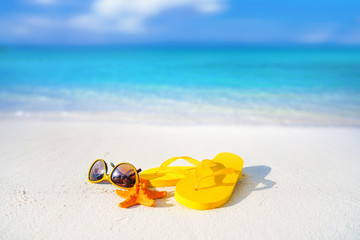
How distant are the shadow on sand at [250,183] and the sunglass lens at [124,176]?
2.75 ft

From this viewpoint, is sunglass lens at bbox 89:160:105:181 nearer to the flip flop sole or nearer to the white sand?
the white sand

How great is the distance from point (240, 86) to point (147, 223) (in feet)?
27.4

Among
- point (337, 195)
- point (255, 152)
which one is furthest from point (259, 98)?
point (337, 195)

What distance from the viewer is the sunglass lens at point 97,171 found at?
2.55 m

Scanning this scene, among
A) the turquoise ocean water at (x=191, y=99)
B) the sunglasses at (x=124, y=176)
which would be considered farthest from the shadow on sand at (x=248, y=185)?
the turquoise ocean water at (x=191, y=99)

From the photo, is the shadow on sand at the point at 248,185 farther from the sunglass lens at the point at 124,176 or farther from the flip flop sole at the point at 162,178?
the sunglass lens at the point at 124,176

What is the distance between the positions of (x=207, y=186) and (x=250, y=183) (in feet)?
1.76

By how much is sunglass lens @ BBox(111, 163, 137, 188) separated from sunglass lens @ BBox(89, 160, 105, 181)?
0.52ft

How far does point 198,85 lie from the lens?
10.1 meters

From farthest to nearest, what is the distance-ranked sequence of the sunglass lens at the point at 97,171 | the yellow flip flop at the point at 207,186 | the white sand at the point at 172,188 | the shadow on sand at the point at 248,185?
the sunglass lens at the point at 97,171 → the shadow on sand at the point at 248,185 → the yellow flip flop at the point at 207,186 → the white sand at the point at 172,188

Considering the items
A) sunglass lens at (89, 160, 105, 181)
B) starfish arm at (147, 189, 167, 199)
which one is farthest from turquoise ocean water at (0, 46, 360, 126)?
starfish arm at (147, 189, 167, 199)

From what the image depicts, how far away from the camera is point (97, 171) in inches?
102

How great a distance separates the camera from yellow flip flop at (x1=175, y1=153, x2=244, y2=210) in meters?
2.18

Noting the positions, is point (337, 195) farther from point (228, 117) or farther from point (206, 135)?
point (228, 117)
